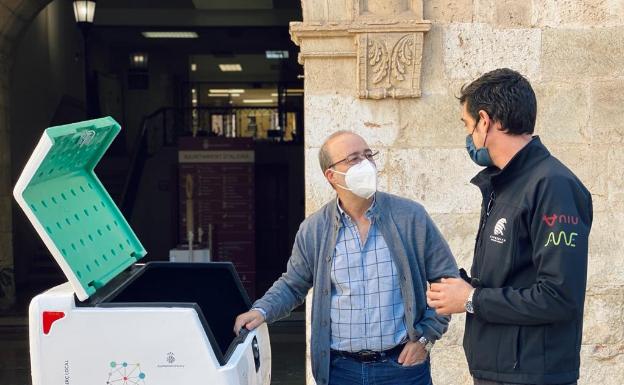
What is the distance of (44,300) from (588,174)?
3.50 meters

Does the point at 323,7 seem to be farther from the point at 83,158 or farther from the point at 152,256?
the point at 152,256

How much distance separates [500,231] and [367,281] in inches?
27.6

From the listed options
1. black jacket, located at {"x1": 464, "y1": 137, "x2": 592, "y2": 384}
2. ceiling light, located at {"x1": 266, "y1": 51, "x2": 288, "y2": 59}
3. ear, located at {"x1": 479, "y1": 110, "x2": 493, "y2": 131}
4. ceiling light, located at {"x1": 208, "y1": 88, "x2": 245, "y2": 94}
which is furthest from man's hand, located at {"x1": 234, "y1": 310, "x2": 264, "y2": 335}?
ceiling light, located at {"x1": 208, "y1": 88, "x2": 245, "y2": 94}

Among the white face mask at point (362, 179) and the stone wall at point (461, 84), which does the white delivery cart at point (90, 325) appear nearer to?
the white face mask at point (362, 179)

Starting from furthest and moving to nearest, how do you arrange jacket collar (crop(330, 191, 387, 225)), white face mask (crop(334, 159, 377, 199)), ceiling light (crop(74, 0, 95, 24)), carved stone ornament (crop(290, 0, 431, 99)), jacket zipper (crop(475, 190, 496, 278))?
ceiling light (crop(74, 0, 95, 24)) → carved stone ornament (crop(290, 0, 431, 99)) → jacket collar (crop(330, 191, 387, 225)) → white face mask (crop(334, 159, 377, 199)) → jacket zipper (crop(475, 190, 496, 278))

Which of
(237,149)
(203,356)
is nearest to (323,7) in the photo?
(203,356)

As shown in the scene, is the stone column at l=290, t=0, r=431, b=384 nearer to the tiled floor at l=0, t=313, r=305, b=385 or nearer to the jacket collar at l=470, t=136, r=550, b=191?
the jacket collar at l=470, t=136, r=550, b=191

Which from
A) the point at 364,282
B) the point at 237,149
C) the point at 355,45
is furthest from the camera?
the point at 237,149

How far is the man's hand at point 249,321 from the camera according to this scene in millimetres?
2924

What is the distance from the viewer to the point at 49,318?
242 cm

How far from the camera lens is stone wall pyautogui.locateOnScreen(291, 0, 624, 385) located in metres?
4.80

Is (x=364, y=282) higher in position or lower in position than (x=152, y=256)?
higher

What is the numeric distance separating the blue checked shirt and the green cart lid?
33.2 inches

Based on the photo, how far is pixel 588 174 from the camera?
15.9ft
